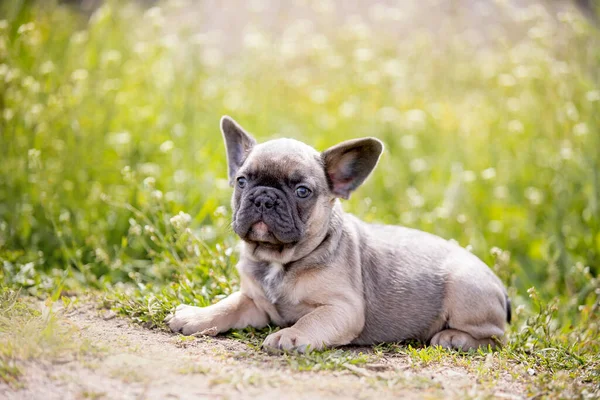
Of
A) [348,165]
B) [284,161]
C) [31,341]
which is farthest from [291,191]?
[31,341]

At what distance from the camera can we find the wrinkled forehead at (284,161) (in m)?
4.53

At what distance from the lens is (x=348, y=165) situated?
4910 mm

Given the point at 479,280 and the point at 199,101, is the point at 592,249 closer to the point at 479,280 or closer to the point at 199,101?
the point at 479,280

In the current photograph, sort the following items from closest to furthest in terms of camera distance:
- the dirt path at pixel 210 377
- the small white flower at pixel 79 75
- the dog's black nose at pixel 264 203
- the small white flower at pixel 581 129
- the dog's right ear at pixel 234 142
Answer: the dirt path at pixel 210 377 → the dog's black nose at pixel 264 203 → the dog's right ear at pixel 234 142 → the small white flower at pixel 79 75 → the small white flower at pixel 581 129

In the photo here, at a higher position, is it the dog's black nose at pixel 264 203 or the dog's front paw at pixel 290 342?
the dog's black nose at pixel 264 203

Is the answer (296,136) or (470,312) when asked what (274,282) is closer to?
(470,312)

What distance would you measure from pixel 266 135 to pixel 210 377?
17.4 feet

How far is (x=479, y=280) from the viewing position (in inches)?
192

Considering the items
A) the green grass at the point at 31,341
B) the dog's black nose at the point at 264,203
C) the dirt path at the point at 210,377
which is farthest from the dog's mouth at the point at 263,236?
the green grass at the point at 31,341

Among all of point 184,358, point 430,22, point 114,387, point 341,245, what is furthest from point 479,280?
point 430,22

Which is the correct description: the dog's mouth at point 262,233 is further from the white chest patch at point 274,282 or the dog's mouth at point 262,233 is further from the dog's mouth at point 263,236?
the white chest patch at point 274,282

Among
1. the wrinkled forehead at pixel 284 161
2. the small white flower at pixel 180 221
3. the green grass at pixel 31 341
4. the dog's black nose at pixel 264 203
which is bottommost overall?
the green grass at pixel 31 341

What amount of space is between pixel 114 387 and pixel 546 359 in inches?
114

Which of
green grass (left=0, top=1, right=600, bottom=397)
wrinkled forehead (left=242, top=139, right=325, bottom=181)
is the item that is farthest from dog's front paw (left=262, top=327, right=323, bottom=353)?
wrinkled forehead (left=242, top=139, right=325, bottom=181)
